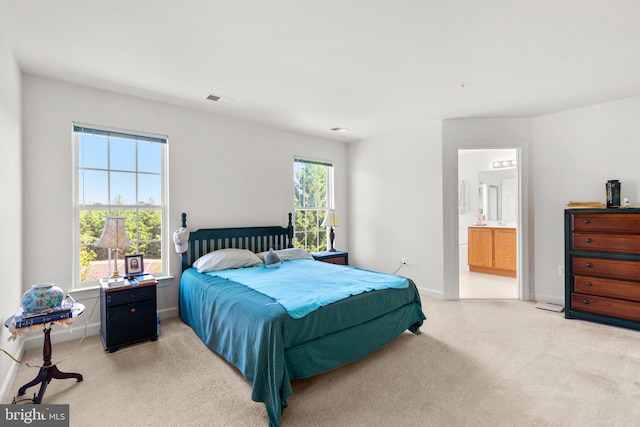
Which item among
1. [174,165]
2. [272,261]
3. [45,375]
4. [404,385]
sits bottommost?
[404,385]

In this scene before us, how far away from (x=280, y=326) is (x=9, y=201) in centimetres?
225

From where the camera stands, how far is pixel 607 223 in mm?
3354

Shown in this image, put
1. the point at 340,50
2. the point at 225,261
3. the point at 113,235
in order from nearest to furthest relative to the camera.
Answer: the point at 340,50 < the point at 113,235 < the point at 225,261

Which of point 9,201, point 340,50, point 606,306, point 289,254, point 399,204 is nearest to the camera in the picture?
point 9,201

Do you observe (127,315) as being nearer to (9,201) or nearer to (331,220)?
(9,201)

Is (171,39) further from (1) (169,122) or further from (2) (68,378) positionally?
(2) (68,378)

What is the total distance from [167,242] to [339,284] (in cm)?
224

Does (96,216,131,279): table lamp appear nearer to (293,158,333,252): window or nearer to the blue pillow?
the blue pillow

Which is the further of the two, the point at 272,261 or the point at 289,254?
the point at 289,254

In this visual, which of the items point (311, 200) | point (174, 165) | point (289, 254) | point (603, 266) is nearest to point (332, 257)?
point (289, 254)

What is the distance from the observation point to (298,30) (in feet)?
7.25

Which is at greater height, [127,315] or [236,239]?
[236,239]

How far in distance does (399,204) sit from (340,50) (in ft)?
9.70

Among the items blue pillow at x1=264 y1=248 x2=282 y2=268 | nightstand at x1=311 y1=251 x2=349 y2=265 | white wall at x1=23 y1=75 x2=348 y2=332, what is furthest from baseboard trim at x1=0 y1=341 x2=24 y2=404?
nightstand at x1=311 y1=251 x2=349 y2=265
